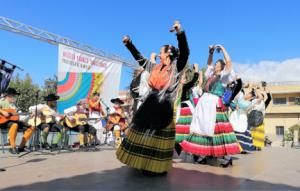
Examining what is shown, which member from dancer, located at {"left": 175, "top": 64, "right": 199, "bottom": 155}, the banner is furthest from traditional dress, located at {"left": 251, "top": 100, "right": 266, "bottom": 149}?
the banner

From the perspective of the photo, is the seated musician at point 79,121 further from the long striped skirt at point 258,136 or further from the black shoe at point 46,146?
the long striped skirt at point 258,136

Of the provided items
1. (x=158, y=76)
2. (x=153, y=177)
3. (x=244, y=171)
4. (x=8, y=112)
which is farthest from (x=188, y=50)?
(x=8, y=112)

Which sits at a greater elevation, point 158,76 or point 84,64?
point 84,64

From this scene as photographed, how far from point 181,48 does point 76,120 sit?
5.61 meters

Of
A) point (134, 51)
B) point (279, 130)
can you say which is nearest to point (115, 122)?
point (134, 51)

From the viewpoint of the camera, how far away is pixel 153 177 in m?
5.16

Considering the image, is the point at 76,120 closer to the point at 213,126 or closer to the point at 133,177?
the point at 213,126

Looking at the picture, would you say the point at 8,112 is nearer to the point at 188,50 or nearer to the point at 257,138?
the point at 188,50

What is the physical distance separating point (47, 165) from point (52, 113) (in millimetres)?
3233

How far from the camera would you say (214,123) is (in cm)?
651

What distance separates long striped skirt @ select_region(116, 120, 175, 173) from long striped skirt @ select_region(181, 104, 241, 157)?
1444 mm

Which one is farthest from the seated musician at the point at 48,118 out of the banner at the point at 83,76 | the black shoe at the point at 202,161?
the black shoe at the point at 202,161

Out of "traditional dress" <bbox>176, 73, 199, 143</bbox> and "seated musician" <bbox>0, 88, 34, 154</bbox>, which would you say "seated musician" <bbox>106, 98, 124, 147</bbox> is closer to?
"seated musician" <bbox>0, 88, 34, 154</bbox>

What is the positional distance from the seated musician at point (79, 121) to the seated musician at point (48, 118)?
0.28m
